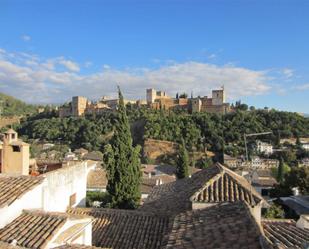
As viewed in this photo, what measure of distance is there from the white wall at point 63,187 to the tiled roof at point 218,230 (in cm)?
418

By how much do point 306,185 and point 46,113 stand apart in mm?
108040

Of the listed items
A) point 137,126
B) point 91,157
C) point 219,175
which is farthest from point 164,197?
point 137,126

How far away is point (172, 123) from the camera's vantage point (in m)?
86.3

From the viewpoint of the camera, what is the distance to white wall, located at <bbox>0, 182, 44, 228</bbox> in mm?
7832

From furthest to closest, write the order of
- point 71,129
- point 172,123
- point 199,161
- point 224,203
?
point 71,129 < point 172,123 < point 199,161 < point 224,203

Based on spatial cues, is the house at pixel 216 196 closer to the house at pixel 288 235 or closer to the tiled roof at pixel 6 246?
the house at pixel 288 235

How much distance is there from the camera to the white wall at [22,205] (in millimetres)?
7832

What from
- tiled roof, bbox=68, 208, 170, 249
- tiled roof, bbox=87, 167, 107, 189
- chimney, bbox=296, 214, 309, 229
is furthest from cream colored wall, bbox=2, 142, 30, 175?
tiled roof, bbox=87, 167, 107, 189

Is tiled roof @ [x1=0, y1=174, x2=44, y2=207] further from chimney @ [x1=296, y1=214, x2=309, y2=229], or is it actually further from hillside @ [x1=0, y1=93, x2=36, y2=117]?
hillside @ [x1=0, y1=93, x2=36, y2=117]

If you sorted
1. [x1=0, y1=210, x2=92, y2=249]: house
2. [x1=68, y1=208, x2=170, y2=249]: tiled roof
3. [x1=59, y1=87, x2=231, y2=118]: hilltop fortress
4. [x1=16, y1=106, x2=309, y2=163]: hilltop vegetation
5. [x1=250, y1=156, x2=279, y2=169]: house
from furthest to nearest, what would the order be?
[x1=59, y1=87, x2=231, y2=118]: hilltop fortress < [x1=16, y1=106, x2=309, y2=163]: hilltop vegetation < [x1=250, y1=156, x2=279, y2=169]: house < [x1=68, y1=208, x2=170, y2=249]: tiled roof < [x1=0, y1=210, x2=92, y2=249]: house

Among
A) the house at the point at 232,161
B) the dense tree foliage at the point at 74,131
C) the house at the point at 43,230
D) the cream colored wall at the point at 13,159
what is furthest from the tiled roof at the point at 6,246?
the dense tree foliage at the point at 74,131

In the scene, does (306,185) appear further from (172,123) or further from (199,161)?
(172,123)

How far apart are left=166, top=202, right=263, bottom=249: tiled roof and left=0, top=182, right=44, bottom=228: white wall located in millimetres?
3667

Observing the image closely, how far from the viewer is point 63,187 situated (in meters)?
13.2
